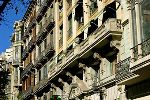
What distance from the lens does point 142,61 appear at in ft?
59.0

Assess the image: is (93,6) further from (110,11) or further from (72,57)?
(72,57)

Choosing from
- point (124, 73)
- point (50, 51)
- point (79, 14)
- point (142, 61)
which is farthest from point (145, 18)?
point (50, 51)

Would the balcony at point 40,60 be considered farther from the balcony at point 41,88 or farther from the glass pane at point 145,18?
the glass pane at point 145,18

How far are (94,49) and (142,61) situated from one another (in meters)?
7.86

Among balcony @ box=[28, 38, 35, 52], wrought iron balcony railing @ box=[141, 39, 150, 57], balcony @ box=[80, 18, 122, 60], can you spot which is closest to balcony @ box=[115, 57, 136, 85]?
wrought iron balcony railing @ box=[141, 39, 150, 57]

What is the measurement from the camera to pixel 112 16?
2520 centimetres

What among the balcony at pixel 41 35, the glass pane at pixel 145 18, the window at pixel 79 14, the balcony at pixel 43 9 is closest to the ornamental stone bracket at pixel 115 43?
the glass pane at pixel 145 18

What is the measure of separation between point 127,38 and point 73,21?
11.7 metres

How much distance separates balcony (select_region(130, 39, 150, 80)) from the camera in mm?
17828

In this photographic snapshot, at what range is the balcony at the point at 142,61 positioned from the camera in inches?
702

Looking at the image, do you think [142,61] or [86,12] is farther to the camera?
[86,12]

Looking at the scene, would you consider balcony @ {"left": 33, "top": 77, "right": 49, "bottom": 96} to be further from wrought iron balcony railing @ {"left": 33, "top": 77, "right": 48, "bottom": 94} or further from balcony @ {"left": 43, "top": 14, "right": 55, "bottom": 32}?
balcony @ {"left": 43, "top": 14, "right": 55, "bottom": 32}

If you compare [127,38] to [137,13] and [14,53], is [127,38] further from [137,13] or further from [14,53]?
[14,53]

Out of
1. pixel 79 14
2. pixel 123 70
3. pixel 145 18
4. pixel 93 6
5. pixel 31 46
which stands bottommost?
pixel 123 70
